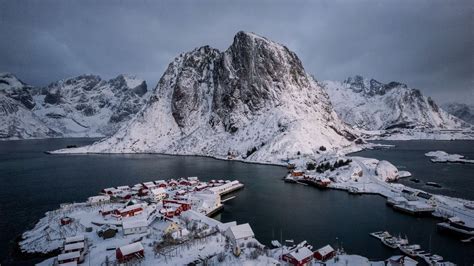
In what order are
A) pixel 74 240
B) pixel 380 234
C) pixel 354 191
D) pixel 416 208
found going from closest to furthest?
pixel 74 240 → pixel 380 234 → pixel 416 208 → pixel 354 191

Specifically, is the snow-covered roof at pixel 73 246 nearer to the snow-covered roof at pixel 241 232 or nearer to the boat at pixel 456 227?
the snow-covered roof at pixel 241 232

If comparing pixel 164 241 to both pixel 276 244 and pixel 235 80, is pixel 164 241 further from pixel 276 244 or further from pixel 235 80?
pixel 235 80

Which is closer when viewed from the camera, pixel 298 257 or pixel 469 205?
pixel 298 257

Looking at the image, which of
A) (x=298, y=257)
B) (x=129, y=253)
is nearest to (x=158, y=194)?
(x=129, y=253)

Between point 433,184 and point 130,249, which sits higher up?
point 433,184

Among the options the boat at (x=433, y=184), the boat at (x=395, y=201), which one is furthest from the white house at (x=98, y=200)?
the boat at (x=433, y=184)
